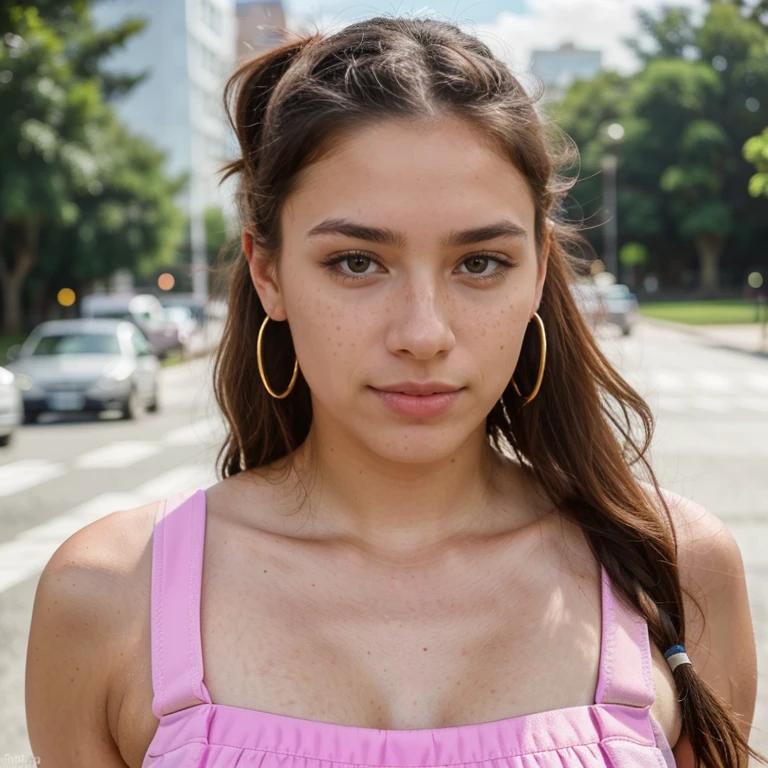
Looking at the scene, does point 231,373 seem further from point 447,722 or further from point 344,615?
point 447,722

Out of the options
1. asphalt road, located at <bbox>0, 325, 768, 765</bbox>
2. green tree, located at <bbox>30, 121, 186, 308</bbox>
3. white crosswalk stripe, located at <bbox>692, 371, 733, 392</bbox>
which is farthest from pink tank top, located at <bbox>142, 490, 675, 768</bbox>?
green tree, located at <bbox>30, 121, 186, 308</bbox>

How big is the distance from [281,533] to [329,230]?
0.54 meters

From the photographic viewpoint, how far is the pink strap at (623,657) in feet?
5.89

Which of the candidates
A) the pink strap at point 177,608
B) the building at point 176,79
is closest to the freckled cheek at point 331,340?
the pink strap at point 177,608

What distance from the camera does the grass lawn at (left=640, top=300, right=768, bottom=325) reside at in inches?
1522

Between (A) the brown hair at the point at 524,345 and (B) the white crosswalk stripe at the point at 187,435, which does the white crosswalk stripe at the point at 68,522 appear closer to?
(B) the white crosswalk stripe at the point at 187,435

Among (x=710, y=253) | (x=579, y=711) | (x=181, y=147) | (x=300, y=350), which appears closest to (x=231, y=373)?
(x=300, y=350)

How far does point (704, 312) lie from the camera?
45719 millimetres

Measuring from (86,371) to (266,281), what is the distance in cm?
1476

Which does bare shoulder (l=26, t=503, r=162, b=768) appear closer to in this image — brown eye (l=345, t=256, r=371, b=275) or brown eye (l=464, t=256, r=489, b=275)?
brown eye (l=345, t=256, r=371, b=275)

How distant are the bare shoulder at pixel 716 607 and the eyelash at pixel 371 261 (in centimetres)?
58

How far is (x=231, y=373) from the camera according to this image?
2.32 meters

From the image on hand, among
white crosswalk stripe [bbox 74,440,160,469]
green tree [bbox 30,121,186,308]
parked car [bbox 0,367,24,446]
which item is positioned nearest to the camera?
white crosswalk stripe [bbox 74,440,160,469]

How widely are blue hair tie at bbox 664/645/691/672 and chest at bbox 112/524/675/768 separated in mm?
22
